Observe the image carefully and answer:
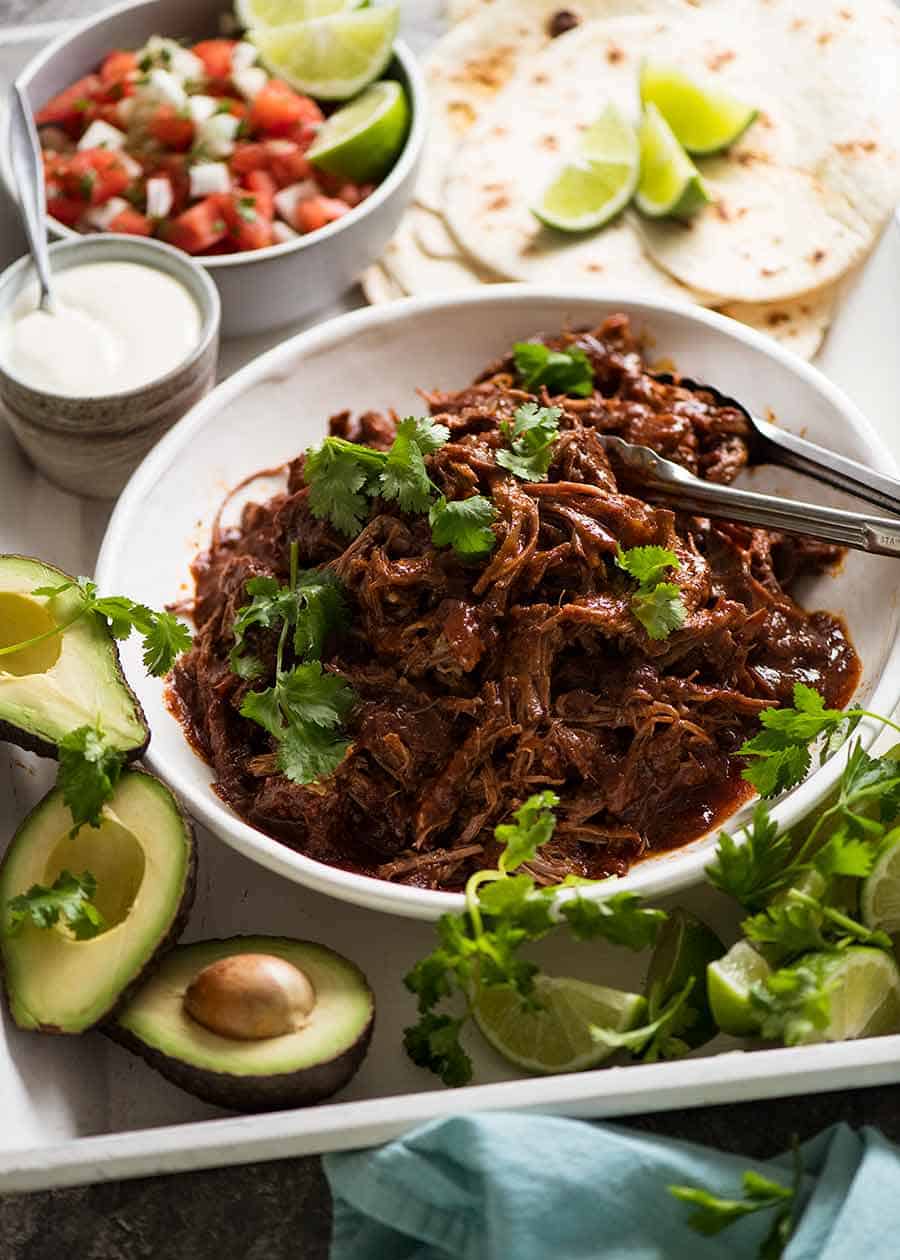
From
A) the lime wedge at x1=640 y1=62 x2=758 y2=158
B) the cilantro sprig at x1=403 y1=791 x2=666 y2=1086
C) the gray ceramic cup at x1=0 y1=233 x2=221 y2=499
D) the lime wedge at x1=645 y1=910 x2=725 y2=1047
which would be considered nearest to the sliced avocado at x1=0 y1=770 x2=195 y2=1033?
the cilantro sprig at x1=403 y1=791 x2=666 y2=1086

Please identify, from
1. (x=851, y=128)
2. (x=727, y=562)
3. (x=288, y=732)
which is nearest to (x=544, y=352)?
(x=727, y=562)

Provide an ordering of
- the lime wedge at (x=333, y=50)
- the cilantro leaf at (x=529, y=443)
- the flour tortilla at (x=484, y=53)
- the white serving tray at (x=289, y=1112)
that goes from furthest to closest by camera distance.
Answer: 1. the flour tortilla at (x=484, y=53)
2. the lime wedge at (x=333, y=50)
3. the cilantro leaf at (x=529, y=443)
4. the white serving tray at (x=289, y=1112)

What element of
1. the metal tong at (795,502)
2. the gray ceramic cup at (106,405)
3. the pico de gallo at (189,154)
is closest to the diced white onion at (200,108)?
the pico de gallo at (189,154)

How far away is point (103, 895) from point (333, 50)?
10.8ft

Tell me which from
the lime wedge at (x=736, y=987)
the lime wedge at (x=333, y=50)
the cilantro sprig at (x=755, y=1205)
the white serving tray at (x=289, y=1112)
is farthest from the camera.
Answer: the lime wedge at (x=333, y=50)

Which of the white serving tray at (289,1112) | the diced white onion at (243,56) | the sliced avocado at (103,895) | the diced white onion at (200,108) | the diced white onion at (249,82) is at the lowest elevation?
the white serving tray at (289,1112)

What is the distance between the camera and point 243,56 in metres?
5.17

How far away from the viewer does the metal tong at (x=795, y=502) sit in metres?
3.60

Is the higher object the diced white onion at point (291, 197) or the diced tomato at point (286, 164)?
the diced tomato at point (286, 164)

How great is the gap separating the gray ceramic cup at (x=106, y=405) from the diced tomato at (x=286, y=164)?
71 centimetres

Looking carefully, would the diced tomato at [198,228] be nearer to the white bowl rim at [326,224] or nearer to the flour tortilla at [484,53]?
the white bowl rim at [326,224]

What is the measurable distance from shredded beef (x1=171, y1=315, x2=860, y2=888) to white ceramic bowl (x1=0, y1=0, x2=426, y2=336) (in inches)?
51.3

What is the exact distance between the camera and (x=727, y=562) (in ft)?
12.3

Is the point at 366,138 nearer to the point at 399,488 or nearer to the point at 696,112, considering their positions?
the point at 696,112
